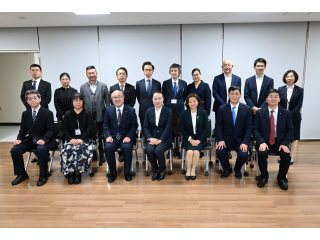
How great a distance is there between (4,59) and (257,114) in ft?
22.7

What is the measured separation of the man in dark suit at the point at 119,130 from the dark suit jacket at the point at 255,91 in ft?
6.16

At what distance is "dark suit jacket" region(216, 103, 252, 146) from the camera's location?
3.92 metres

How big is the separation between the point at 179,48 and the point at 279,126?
9.59 ft

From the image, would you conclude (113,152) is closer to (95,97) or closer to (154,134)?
(154,134)

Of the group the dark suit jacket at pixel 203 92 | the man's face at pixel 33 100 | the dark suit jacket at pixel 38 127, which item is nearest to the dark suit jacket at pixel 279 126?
the dark suit jacket at pixel 203 92

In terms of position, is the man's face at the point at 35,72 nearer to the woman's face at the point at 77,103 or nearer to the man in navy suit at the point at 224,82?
the woman's face at the point at 77,103

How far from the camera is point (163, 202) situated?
11.0 ft

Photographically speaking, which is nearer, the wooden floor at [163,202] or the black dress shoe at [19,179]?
the wooden floor at [163,202]

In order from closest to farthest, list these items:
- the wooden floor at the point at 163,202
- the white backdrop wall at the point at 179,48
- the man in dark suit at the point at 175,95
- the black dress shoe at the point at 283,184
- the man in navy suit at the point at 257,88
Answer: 1. the wooden floor at the point at 163,202
2. the black dress shoe at the point at 283,184
3. the man in navy suit at the point at 257,88
4. the man in dark suit at the point at 175,95
5. the white backdrop wall at the point at 179,48

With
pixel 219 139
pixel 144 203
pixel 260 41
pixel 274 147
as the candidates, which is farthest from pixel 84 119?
pixel 260 41

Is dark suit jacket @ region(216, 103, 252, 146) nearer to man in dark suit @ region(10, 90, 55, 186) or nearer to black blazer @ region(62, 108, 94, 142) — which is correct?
black blazer @ region(62, 108, 94, 142)

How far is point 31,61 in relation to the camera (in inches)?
302

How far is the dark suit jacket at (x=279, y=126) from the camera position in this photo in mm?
3766

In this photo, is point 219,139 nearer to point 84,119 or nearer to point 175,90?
point 175,90
